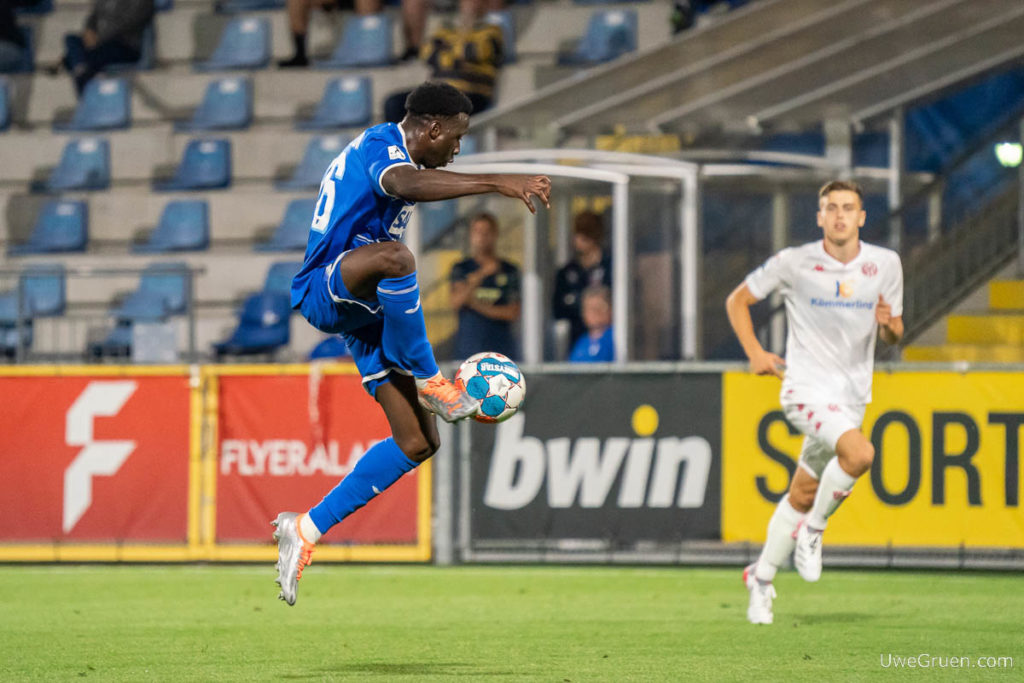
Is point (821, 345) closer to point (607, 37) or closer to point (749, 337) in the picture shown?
point (749, 337)

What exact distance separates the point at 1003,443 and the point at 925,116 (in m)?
4.48

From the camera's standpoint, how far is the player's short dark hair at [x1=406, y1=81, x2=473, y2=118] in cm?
623

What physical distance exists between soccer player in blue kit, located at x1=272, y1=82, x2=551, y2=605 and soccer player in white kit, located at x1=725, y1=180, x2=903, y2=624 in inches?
80.5

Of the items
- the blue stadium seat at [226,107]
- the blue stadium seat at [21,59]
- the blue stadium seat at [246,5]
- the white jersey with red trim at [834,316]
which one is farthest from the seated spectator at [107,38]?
the white jersey with red trim at [834,316]

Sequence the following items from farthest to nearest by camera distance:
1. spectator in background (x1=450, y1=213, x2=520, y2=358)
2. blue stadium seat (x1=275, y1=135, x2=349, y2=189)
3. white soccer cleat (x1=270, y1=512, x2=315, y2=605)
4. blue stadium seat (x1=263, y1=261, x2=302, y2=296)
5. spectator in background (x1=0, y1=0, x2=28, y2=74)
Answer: spectator in background (x1=0, y1=0, x2=28, y2=74) < blue stadium seat (x1=275, y1=135, x2=349, y2=189) < blue stadium seat (x1=263, y1=261, x2=302, y2=296) < spectator in background (x1=450, y1=213, x2=520, y2=358) < white soccer cleat (x1=270, y1=512, x2=315, y2=605)

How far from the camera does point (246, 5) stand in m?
18.0

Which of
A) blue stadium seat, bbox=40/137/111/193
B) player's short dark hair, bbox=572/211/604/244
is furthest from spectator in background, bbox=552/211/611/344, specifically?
blue stadium seat, bbox=40/137/111/193

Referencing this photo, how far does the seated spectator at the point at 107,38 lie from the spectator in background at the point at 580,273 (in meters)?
7.91

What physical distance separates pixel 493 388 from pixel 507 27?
10.6 metres

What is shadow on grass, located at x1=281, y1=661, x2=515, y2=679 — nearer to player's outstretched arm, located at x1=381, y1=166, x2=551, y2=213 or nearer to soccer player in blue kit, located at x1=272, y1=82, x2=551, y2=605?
soccer player in blue kit, located at x1=272, y1=82, x2=551, y2=605

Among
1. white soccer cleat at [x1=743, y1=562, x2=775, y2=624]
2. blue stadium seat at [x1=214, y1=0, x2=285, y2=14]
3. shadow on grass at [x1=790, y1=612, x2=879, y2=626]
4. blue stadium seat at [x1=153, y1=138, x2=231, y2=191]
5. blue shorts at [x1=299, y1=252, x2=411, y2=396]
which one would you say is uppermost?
blue stadium seat at [x1=214, y1=0, x2=285, y2=14]

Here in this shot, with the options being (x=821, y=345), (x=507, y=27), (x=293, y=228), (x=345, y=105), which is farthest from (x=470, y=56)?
(x=821, y=345)

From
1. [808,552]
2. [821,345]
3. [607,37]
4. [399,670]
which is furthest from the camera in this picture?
[607,37]

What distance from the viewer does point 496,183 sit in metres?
5.67
